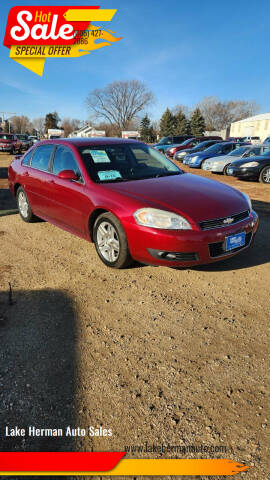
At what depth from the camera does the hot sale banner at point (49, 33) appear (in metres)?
11.3

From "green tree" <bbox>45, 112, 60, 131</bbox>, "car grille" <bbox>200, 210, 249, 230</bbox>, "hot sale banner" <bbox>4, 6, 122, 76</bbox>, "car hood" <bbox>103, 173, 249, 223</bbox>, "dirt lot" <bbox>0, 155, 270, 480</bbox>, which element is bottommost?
"dirt lot" <bbox>0, 155, 270, 480</bbox>

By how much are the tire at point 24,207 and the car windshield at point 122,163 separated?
1815 millimetres

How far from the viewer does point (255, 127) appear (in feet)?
191

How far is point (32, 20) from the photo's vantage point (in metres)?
11.9

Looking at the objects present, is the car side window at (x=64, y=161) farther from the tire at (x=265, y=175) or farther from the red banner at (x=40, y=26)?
the red banner at (x=40, y=26)

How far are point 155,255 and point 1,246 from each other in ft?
8.45

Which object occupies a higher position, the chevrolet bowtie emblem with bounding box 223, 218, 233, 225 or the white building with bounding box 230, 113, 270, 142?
the white building with bounding box 230, 113, 270, 142

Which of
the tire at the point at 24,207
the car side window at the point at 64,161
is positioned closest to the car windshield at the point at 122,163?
the car side window at the point at 64,161

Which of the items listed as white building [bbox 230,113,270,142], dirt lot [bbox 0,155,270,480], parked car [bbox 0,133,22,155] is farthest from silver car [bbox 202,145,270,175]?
white building [bbox 230,113,270,142]

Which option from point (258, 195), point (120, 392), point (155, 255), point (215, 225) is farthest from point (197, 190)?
point (258, 195)

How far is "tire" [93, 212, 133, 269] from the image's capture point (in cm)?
321

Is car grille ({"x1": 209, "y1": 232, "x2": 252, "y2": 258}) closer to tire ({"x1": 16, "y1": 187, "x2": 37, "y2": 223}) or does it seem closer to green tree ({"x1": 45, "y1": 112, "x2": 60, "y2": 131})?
tire ({"x1": 16, "y1": 187, "x2": 37, "y2": 223})

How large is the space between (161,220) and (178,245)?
30 cm

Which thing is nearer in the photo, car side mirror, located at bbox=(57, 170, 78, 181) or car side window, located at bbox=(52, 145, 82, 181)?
car side mirror, located at bbox=(57, 170, 78, 181)
